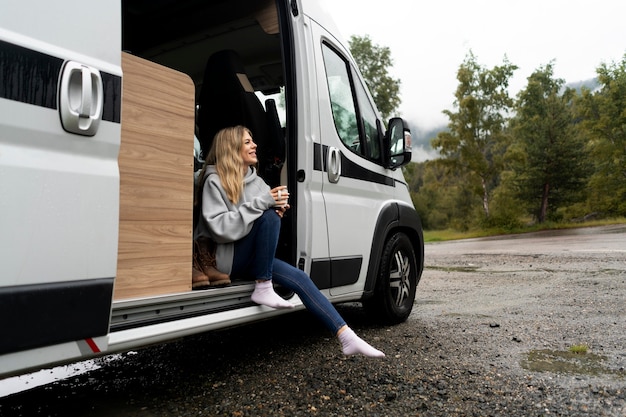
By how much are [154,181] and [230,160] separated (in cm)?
70

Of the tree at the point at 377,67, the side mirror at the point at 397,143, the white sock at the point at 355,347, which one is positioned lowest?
the white sock at the point at 355,347

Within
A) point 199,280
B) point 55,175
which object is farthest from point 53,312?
point 199,280

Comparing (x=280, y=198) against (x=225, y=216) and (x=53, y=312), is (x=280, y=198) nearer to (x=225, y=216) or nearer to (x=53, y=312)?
(x=225, y=216)

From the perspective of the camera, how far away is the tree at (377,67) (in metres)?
29.7

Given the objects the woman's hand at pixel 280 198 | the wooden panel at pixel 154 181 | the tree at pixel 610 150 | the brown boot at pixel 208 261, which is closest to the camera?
the wooden panel at pixel 154 181

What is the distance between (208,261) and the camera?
2.92 m

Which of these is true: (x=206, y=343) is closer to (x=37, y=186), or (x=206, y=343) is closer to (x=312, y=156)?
(x=312, y=156)

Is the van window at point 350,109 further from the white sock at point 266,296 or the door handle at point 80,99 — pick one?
the door handle at point 80,99

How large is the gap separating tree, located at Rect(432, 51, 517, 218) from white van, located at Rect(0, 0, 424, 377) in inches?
938

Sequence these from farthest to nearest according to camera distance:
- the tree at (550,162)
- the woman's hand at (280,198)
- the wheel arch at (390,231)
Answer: the tree at (550,162)
the wheel arch at (390,231)
the woman's hand at (280,198)

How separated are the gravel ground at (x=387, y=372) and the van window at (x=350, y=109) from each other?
1.41 metres

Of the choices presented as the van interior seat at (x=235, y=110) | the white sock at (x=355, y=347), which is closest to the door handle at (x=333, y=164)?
the van interior seat at (x=235, y=110)

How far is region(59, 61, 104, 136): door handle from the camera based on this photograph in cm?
183

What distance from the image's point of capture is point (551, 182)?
99.0ft
